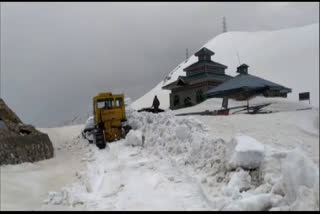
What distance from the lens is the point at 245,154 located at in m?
6.79

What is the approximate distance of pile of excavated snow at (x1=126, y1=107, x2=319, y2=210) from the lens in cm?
492

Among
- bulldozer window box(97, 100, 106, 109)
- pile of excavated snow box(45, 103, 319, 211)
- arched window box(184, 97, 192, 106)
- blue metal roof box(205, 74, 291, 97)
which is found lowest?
pile of excavated snow box(45, 103, 319, 211)

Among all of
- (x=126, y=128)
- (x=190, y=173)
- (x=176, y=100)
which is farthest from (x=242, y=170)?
(x=176, y=100)

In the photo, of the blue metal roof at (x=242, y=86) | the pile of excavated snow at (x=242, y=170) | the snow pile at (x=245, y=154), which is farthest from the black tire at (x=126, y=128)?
the snow pile at (x=245, y=154)

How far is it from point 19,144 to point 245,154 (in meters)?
6.84

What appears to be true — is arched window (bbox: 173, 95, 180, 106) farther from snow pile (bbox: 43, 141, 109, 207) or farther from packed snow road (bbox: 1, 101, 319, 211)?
snow pile (bbox: 43, 141, 109, 207)

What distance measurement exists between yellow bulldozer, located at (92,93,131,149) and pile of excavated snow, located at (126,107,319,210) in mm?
4376

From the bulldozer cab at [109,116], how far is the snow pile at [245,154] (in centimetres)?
808

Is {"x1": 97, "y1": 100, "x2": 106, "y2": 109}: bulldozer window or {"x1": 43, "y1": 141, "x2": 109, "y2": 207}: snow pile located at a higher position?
{"x1": 97, "y1": 100, "x2": 106, "y2": 109}: bulldozer window

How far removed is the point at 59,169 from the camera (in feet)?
34.5

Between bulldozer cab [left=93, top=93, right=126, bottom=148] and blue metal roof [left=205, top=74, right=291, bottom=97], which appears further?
blue metal roof [left=205, top=74, right=291, bottom=97]

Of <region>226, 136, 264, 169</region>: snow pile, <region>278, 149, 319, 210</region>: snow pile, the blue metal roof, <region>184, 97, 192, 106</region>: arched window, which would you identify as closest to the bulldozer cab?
the blue metal roof

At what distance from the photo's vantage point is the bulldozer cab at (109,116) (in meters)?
15.3

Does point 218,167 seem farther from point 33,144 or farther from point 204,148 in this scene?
point 33,144
